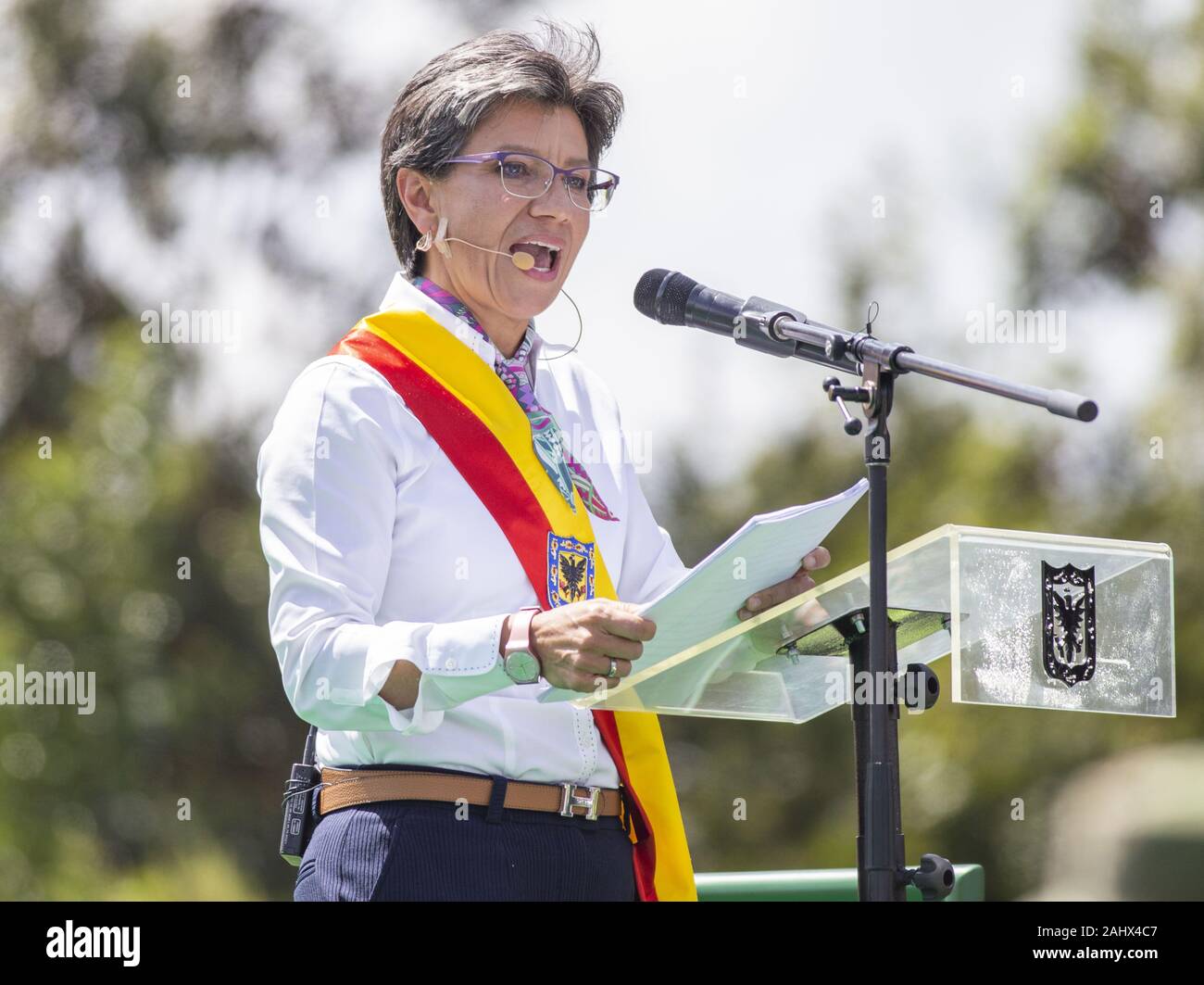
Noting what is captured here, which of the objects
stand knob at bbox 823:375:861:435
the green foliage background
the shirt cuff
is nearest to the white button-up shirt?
the shirt cuff

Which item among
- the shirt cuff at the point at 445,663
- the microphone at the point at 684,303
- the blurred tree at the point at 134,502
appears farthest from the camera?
the blurred tree at the point at 134,502

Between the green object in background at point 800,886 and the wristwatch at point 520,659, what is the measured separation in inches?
40.3

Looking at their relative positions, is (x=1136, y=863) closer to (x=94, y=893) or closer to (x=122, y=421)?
(x=94, y=893)

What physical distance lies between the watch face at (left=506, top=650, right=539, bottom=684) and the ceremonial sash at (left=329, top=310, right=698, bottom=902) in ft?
1.16

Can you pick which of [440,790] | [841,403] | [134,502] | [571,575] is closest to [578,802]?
[440,790]

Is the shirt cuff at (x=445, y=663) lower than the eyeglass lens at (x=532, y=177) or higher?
lower

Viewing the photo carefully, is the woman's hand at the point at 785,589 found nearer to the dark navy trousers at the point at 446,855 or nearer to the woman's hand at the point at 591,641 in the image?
the woman's hand at the point at 591,641

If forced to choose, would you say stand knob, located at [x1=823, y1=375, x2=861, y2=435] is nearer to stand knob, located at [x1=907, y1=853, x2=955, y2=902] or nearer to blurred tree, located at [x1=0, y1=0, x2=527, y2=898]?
stand knob, located at [x1=907, y1=853, x2=955, y2=902]

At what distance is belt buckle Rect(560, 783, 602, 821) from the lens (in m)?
2.54

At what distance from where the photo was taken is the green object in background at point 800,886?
3158 mm

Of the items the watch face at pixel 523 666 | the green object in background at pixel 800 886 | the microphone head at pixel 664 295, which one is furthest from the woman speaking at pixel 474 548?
the green object in background at pixel 800 886

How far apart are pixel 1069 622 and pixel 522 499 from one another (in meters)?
0.83

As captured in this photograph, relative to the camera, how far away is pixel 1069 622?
2312mm
